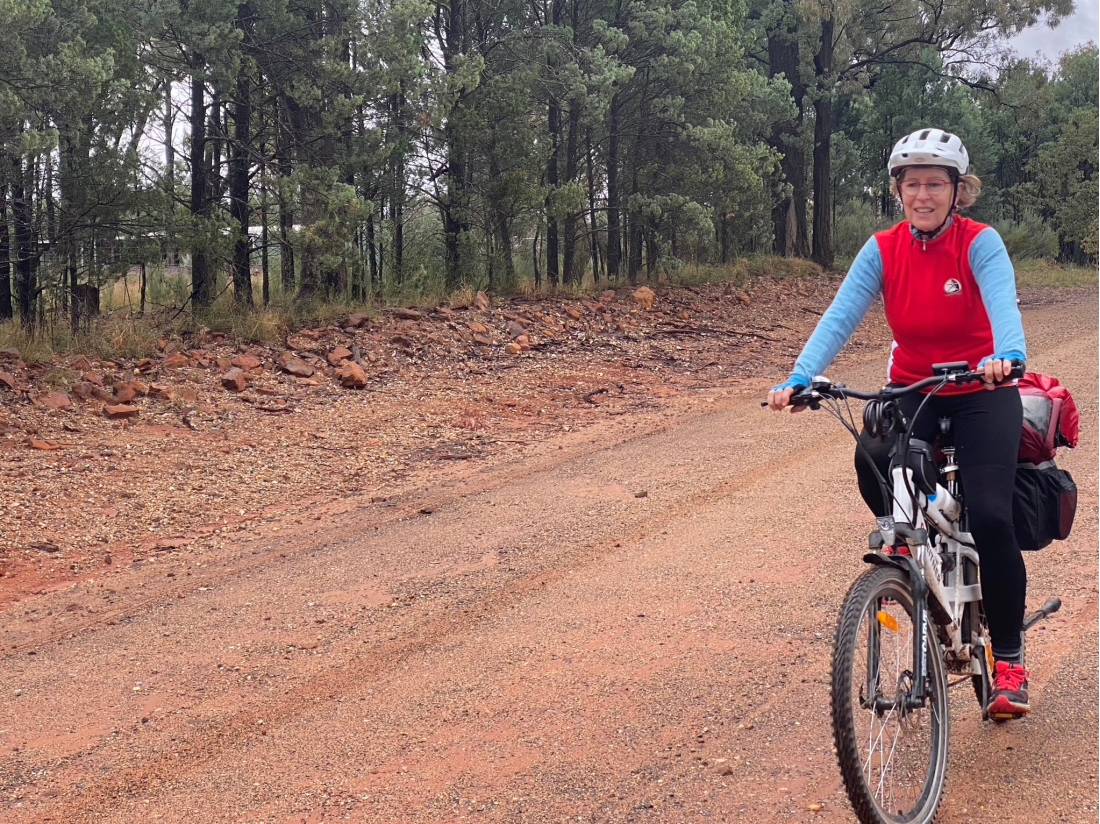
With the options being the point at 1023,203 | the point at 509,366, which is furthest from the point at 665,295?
the point at 1023,203

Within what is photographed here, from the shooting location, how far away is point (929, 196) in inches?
145

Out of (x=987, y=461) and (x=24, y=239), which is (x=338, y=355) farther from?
(x=987, y=461)

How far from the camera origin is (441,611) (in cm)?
561

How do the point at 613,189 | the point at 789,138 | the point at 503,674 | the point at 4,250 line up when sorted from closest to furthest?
the point at 503,674 → the point at 4,250 → the point at 613,189 → the point at 789,138

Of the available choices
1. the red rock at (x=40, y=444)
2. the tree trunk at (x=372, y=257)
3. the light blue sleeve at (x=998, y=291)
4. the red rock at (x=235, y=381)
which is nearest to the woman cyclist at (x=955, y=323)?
the light blue sleeve at (x=998, y=291)

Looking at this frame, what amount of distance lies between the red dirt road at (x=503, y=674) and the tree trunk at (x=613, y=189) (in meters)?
12.2

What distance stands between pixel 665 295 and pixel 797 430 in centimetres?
917

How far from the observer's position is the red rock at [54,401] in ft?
32.4

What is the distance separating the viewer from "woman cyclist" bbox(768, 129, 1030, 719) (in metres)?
3.65

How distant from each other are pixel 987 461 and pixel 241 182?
1250cm

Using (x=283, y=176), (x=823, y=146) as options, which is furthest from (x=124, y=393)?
(x=823, y=146)

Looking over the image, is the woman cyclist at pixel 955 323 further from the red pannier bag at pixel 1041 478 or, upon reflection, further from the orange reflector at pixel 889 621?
the orange reflector at pixel 889 621

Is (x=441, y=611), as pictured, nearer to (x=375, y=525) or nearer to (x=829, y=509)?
(x=375, y=525)

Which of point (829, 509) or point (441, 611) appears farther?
point (829, 509)
